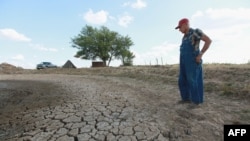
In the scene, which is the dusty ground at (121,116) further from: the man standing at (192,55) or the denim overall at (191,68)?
the man standing at (192,55)

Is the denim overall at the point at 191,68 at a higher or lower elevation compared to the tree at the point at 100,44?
lower

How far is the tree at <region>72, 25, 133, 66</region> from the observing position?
3722 cm

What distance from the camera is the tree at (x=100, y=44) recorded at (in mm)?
37219

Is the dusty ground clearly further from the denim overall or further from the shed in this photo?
the shed

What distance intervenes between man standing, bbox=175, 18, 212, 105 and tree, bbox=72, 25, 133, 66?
3270cm

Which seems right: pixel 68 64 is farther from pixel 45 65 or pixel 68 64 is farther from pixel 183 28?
pixel 183 28

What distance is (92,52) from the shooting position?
124 feet

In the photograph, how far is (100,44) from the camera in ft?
122

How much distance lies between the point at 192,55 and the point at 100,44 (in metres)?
33.1

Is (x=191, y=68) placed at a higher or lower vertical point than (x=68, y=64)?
lower

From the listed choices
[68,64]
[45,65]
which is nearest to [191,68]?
[68,64]

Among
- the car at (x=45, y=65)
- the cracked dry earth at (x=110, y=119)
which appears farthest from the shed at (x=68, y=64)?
the cracked dry earth at (x=110, y=119)

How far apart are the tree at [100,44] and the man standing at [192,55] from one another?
3270cm

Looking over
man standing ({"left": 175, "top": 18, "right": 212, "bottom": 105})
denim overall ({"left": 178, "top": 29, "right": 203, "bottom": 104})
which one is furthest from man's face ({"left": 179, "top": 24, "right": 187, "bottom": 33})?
denim overall ({"left": 178, "top": 29, "right": 203, "bottom": 104})
